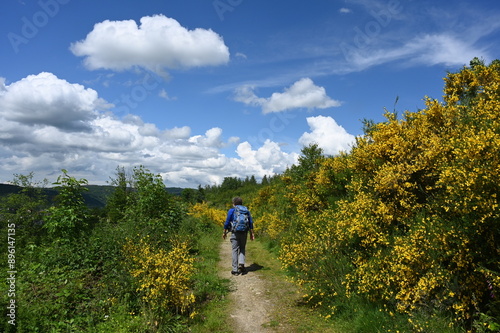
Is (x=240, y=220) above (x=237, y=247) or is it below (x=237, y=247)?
above

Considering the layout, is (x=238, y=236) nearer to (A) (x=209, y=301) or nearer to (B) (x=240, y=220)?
(B) (x=240, y=220)

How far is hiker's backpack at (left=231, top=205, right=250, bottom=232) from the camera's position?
29.1ft

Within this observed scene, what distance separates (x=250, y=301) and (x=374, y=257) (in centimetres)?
309

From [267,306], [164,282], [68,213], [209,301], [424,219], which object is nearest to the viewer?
[424,219]

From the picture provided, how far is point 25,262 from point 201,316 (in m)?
4.97

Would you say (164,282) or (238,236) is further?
(238,236)

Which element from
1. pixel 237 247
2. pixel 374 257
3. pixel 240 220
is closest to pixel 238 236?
pixel 237 247

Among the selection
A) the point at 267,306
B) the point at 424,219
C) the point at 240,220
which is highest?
the point at 424,219

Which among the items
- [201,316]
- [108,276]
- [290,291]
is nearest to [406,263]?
[290,291]

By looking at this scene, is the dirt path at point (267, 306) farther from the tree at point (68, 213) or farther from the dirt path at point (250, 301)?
the tree at point (68, 213)

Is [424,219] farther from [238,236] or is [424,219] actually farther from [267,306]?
[238,236]

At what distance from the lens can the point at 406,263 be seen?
A: 4.59 metres

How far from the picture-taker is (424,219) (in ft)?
15.9

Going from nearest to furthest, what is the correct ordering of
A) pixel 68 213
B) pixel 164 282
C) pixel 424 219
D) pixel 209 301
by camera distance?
1. pixel 424 219
2. pixel 164 282
3. pixel 209 301
4. pixel 68 213
